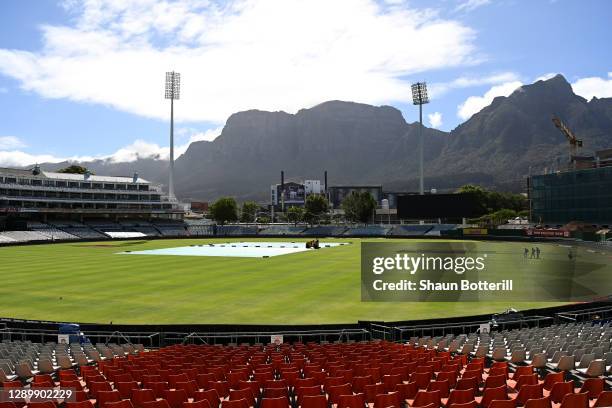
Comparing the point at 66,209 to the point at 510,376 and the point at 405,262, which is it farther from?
the point at 510,376

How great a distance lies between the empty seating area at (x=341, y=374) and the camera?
35.9 feet

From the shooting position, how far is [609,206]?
102m

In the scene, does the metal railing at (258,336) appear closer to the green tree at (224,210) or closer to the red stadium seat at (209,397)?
the red stadium seat at (209,397)

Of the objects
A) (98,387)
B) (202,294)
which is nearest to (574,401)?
(98,387)

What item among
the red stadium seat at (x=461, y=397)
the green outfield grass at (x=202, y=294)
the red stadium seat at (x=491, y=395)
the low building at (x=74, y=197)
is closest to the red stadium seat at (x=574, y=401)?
the red stadium seat at (x=491, y=395)

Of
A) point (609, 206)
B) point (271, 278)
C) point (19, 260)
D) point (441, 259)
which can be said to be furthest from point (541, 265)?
point (19, 260)

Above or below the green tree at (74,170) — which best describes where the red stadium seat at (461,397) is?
below

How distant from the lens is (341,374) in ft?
42.7

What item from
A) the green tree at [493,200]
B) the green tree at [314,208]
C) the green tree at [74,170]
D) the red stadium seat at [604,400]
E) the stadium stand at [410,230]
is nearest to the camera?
the red stadium seat at [604,400]

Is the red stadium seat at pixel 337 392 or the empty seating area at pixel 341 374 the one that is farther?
the red stadium seat at pixel 337 392

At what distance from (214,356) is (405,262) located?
1491 inches

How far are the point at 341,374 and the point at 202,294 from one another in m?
27.4

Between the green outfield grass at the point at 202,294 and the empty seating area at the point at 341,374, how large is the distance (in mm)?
11136

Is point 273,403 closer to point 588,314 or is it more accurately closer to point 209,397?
point 209,397
